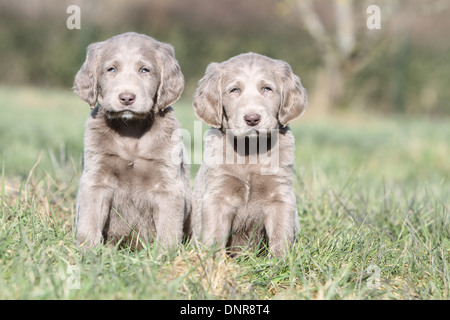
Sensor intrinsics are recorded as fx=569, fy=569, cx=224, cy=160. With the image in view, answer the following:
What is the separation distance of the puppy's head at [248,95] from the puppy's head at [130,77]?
8.5 inches

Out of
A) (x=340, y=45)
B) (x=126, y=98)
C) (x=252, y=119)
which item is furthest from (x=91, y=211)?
(x=340, y=45)

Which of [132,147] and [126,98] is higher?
[126,98]

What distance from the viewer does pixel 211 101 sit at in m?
3.86

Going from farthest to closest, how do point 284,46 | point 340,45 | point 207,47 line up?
1. point 284,46
2. point 207,47
3. point 340,45

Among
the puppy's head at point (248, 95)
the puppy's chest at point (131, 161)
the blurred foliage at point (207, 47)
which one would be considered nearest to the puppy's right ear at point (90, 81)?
the puppy's chest at point (131, 161)

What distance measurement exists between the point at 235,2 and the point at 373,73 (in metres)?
5.71

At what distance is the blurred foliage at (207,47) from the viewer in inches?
728

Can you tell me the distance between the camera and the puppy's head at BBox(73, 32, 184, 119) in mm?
3584

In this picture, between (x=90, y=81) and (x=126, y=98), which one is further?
(x=90, y=81)

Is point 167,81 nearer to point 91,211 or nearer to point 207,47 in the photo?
point 91,211

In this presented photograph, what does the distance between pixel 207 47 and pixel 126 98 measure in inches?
623

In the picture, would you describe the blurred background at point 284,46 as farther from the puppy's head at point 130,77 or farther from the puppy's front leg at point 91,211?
the puppy's front leg at point 91,211

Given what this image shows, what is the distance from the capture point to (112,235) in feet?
12.9

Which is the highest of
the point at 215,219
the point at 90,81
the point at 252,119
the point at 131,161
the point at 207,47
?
the point at 207,47
